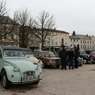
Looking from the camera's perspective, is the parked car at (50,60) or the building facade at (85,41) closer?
the parked car at (50,60)

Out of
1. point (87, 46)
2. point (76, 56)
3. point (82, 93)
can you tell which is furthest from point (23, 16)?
point (87, 46)

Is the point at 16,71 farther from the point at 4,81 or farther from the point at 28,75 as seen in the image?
the point at 4,81

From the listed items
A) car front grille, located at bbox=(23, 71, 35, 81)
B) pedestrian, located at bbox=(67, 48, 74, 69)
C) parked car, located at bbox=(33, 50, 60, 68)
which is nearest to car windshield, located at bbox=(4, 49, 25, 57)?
car front grille, located at bbox=(23, 71, 35, 81)

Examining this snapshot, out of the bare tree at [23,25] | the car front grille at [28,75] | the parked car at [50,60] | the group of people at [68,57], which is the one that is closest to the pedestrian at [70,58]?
the group of people at [68,57]

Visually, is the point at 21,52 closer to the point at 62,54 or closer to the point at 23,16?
the point at 62,54

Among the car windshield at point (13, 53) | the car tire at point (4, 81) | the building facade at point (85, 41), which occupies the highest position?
the building facade at point (85, 41)

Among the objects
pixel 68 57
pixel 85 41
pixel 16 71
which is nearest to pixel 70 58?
pixel 68 57

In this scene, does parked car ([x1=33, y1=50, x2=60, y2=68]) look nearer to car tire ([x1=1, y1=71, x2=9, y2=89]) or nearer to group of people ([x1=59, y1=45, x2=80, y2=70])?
group of people ([x1=59, y1=45, x2=80, y2=70])

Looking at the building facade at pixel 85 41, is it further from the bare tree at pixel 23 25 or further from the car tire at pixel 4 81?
the car tire at pixel 4 81

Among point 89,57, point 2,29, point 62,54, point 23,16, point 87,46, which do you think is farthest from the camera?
point 87,46

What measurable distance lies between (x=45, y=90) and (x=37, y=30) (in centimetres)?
4725

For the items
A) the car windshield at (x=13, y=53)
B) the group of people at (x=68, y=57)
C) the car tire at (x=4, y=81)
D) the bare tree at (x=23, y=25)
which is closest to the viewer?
the car tire at (x=4, y=81)

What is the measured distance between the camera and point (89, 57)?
33.3 metres

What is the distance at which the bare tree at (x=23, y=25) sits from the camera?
48.3m
